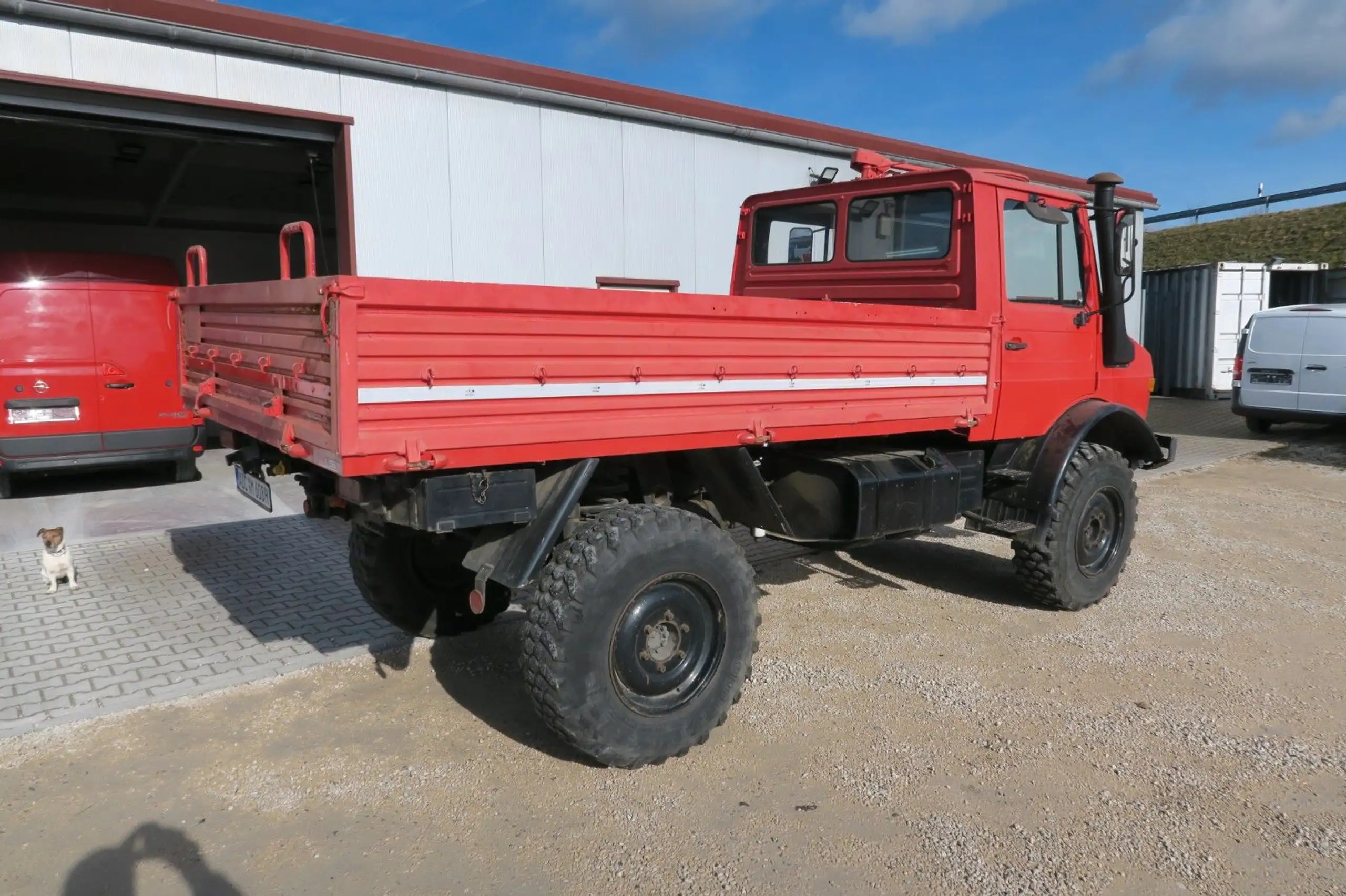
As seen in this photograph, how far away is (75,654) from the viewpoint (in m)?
4.69

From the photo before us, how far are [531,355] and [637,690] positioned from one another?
1334mm

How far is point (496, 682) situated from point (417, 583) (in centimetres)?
66

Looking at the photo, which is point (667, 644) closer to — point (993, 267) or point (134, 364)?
point (993, 267)

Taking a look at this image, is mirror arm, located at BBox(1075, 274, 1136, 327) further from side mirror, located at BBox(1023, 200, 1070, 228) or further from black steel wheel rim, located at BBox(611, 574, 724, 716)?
black steel wheel rim, located at BBox(611, 574, 724, 716)

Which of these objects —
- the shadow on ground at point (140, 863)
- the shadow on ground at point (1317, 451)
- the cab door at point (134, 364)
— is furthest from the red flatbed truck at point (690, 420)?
the shadow on ground at point (1317, 451)

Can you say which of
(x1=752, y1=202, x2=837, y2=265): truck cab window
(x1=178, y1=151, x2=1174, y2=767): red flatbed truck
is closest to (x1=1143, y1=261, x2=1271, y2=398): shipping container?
(x1=178, y1=151, x2=1174, y2=767): red flatbed truck

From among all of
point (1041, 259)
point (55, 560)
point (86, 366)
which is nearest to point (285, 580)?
point (55, 560)

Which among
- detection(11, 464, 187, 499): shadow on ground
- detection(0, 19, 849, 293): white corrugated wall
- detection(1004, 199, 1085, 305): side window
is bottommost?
detection(11, 464, 187, 499): shadow on ground

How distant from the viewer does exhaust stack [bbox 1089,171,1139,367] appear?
5105 millimetres

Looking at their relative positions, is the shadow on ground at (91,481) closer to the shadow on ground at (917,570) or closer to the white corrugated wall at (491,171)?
the white corrugated wall at (491,171)

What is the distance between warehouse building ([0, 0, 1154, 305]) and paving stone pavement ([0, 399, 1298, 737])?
260cm

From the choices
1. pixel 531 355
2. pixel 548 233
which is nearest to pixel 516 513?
pixel 531 355

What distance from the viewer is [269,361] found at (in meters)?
3.47

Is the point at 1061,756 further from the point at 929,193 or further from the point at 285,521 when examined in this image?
the point at 285,521
